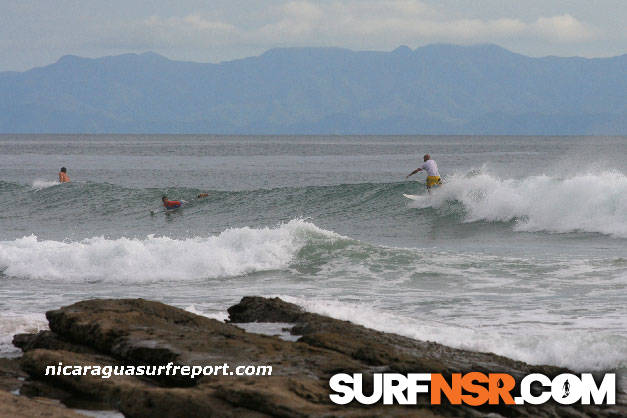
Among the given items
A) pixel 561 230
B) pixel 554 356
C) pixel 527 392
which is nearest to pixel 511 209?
pixel 561 230

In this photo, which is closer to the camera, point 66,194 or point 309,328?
point 309,328

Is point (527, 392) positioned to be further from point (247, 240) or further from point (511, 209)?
point (511, 209)

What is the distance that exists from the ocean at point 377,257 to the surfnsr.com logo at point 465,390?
131 cm

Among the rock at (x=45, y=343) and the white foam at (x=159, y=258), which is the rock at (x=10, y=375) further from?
the white foam at (x=159, y=258)

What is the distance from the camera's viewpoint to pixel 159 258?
51.2ft

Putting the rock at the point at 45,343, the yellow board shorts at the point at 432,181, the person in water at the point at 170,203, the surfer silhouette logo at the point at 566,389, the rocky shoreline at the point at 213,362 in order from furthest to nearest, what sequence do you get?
the person in water at the point at 170,203 → the yellow board shorts at the point at 432,181 → the rock at the point at 45,343 → the surfer silhouette logo at the point at 566,389 → the rocky shoreline at the point at 213,362

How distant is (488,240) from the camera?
20.0 m

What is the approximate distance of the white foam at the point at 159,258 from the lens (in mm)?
15055

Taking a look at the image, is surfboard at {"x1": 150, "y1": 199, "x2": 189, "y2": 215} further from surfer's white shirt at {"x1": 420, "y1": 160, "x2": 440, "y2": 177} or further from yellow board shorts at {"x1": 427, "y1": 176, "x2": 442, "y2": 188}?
surfer's white shirt at {"x1": 420, "y1": 160, "x2": 440, "y2": 177}

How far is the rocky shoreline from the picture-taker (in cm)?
553

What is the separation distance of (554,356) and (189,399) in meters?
3.94

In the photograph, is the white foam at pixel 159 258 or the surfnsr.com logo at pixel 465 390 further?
the white foam at pixel 159 258

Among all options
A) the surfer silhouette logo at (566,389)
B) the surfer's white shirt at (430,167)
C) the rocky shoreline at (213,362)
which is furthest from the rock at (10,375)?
the surfer's white shirt at (430,167)

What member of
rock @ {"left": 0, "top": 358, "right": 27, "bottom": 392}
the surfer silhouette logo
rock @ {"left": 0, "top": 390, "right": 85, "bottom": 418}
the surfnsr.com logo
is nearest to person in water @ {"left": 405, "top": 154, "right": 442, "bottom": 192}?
the surfer silhouette logo
